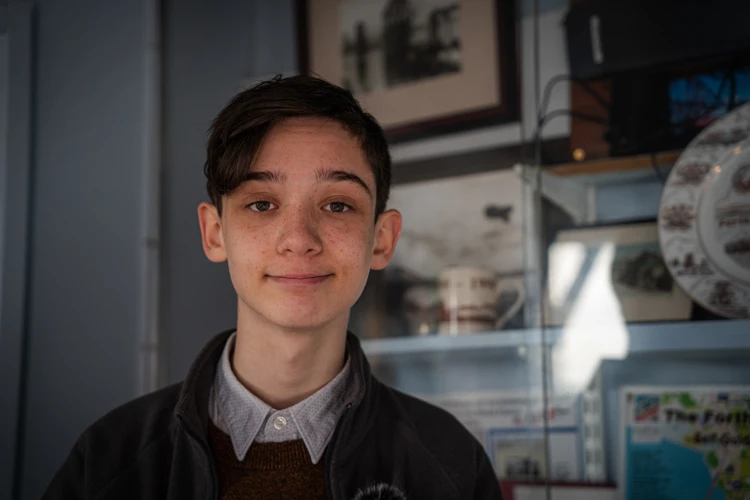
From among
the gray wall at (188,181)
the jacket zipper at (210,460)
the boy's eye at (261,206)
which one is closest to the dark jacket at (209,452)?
the jacket zipper at (210,460)

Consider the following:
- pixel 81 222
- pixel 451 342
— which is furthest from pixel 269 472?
pixel 81 222

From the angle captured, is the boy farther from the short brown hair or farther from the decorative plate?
the decorative plate

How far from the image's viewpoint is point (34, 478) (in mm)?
1388

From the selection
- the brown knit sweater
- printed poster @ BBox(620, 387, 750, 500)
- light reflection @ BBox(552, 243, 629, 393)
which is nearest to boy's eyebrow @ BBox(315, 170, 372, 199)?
the brown knit sweater

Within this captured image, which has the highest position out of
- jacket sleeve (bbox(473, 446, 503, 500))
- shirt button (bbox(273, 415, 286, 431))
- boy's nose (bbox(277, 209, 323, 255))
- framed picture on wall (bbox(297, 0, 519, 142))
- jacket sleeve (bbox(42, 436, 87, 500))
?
framed picture on wall (bbox(297, 0, 519, 142))

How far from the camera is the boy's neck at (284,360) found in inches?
44.1

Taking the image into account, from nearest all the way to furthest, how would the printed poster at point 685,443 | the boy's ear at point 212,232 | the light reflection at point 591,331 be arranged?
the boy's ear at point 212,232, the printed poster at point 685,443, the light reflection at point 591,331

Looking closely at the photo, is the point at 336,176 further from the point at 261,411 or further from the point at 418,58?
the point at 418,58

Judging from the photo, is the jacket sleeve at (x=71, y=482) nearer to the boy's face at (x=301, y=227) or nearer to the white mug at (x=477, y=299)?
the boy's face at (x=301, y=227)

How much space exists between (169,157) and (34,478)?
0.69 metres

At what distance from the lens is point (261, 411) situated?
3.64 ft

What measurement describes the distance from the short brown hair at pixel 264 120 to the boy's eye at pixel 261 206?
4 centimetres

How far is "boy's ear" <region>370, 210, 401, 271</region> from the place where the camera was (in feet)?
4.04

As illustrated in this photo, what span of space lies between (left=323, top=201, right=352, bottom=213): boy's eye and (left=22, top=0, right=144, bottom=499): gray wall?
0.63 meters
